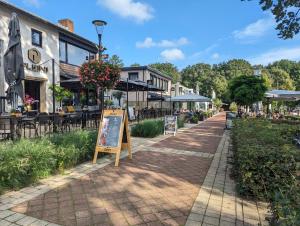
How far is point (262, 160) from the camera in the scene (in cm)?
366

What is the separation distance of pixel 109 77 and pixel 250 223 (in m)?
5.39

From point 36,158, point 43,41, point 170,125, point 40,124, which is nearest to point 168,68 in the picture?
point 43,41

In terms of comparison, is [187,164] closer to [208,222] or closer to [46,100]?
[208,222]

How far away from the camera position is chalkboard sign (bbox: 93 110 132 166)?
19.0 ft

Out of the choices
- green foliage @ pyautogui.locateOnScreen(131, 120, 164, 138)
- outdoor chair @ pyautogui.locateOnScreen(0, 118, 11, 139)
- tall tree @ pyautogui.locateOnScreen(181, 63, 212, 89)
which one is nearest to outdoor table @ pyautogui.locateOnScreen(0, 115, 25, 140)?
outdoor chair @ pyautogui.locateOnScreen(0, 118, 11, 139)

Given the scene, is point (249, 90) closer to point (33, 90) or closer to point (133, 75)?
point (33, 90)

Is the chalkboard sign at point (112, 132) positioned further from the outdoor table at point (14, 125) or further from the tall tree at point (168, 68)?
the tall tree at point (168, 68)

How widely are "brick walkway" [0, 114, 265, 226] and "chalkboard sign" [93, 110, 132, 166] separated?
404 mm

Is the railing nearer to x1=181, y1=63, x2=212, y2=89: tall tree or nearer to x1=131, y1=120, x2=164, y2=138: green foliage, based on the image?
x1=131, y1=120, x2=164, y2=138: green foliage

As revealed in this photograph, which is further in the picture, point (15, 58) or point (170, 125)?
point (170, 125)

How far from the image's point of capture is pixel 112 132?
600 cm

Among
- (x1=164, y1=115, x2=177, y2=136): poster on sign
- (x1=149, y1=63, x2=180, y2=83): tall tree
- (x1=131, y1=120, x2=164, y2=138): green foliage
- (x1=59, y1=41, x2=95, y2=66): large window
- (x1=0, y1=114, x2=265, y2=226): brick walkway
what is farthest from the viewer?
(x1=149, y1=63, x2=180, y2=83): tall tree

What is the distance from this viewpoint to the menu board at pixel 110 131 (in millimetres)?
5895

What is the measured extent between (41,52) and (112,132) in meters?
9.88
